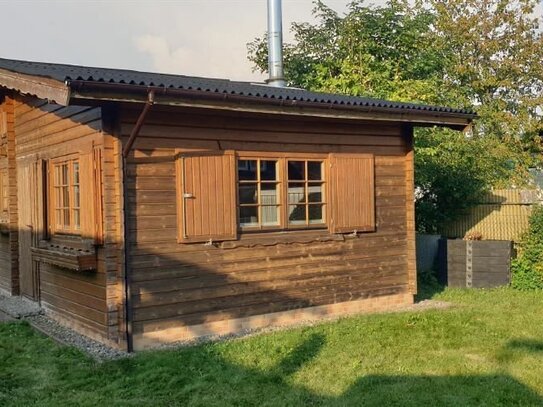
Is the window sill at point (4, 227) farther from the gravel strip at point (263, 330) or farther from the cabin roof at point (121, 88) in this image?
the gravel strip at point (263, 330)

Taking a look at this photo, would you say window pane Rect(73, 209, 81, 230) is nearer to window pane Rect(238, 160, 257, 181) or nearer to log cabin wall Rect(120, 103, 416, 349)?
log cabin wall Rect(120, 103, 416, 349)

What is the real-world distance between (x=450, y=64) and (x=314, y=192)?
12675mm

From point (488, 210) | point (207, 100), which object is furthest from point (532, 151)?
point (207, 100)

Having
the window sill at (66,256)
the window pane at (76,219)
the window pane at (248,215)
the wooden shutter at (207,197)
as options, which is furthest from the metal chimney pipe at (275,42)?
the window sill at (66,256)

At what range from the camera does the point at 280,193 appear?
7.46 m

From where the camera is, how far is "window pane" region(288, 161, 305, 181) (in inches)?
299

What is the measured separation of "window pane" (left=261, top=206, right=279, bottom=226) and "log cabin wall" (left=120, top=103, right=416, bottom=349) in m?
0.17

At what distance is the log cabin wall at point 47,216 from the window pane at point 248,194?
1696mm

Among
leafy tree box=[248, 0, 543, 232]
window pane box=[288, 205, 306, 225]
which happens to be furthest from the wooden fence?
window pane box=[288, 205, 306, 225]

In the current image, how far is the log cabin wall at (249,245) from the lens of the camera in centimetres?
648

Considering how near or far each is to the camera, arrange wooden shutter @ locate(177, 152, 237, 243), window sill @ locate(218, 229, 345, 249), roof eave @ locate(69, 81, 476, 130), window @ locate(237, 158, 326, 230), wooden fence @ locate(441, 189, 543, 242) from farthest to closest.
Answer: wooden fence @ locate(441, 189, 543, 242) → window @ locate(237, 158, 326, 230) → window sill @ locate(218, 229, 345, 249) → wooden shutter @ locate(177, 152, 237, 243) → roof eave @ locate(69, 81, 476, 130)

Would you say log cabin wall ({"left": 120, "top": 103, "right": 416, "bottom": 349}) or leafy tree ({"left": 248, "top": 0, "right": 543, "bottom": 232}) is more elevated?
leafy tree ({"left": 248, "top": 0, "right": 543, "bottom": 232})

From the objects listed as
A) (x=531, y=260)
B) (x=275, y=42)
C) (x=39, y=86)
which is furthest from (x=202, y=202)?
(x=531, y=260)

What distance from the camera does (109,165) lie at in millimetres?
6262
